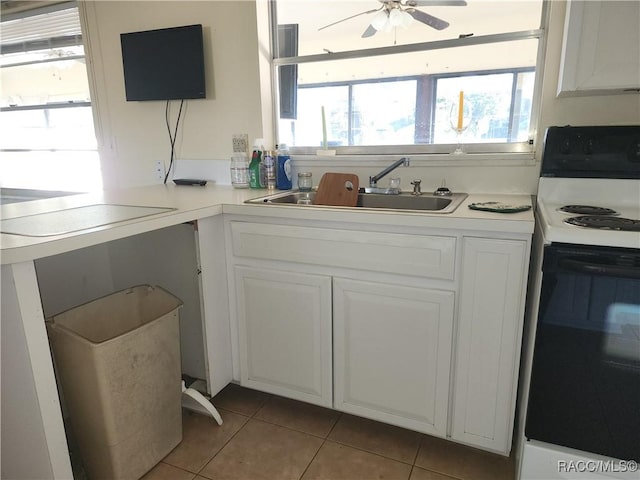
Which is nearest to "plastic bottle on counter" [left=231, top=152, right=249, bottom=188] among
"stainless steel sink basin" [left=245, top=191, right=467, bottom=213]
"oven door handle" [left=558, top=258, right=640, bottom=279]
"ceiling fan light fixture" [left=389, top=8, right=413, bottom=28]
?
"stainless steel sink basin" [left=245, top=191, right=467, bottom=213]

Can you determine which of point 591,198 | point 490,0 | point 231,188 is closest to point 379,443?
point 591,198

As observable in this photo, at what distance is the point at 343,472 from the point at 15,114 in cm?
344

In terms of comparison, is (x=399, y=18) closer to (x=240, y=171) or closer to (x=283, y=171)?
(x=283, y=171)

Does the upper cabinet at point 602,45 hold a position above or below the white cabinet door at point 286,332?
above

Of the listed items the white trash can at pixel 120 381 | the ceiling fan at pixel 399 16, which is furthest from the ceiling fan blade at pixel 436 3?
the white trash can at pixel 120 381

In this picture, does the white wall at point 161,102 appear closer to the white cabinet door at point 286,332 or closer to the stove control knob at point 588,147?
the white cabinet door at point 286,332

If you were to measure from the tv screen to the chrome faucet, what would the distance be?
3.46ft

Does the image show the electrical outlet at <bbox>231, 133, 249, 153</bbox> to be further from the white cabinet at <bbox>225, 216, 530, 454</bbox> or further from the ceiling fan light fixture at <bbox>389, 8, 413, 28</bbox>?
the ceiling fan light fixture at <bbox>389, 8, 413, 28</bbox>

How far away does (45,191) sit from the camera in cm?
298

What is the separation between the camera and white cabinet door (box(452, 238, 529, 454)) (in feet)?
4.05

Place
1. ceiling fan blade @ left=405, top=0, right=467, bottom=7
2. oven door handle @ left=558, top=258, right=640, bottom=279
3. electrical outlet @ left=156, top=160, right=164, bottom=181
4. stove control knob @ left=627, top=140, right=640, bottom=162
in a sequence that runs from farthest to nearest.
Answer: electrical outlet @ left=156, top=160, right=164, bottom=181, ceiling fan blade @ left=405, top=0, right=467, bottom=7, stove control knob @ left=627, top=140, right=640, bottom=162, oven door handle @ left=558, top=258, right=640, bottom=279

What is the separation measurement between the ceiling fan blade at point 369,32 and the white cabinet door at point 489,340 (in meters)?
1.37

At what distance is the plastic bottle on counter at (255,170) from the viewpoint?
2057 millimetres

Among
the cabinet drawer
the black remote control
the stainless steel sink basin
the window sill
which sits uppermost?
the window sill
